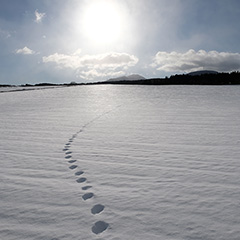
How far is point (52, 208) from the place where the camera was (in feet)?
6.79

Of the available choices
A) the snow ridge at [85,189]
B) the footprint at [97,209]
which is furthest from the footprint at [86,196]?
the footprint at [97,209]

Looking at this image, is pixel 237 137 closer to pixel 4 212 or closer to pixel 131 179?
A: pixel 131 179

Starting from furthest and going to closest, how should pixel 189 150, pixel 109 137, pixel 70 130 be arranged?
1. pixel 70 130
2. pixel 109 137
3. pixel 189 150

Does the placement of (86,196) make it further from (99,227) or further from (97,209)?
(99,227)

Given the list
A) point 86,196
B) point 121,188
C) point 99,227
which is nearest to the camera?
point 99,227

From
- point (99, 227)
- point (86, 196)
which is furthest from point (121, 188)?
point (99, 227)

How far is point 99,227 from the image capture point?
179 centimetres

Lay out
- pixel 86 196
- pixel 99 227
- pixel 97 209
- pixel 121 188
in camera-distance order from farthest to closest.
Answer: pixel 121 188 → pixel 86 196 → pixel 97 209 → pixel 99 227

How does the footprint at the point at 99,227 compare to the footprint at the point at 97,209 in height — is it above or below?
below

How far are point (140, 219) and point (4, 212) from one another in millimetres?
1331

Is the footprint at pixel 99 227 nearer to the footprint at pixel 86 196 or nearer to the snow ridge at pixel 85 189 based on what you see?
the snow ridge at pixel 85 189

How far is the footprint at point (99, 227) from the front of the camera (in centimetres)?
174

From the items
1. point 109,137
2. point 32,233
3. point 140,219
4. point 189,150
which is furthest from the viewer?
point 109,137

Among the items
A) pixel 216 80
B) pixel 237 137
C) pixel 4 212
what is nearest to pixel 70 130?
pixel 4 212
